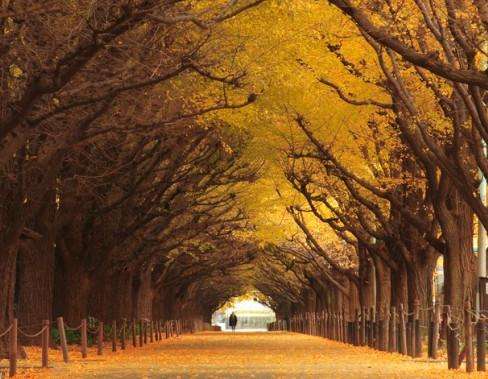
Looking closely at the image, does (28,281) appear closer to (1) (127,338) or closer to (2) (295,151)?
(2) (295,151)

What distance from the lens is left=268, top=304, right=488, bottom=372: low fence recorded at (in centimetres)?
2083

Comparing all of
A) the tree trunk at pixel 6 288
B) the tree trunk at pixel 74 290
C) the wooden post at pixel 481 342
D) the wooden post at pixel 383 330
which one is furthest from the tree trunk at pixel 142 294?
the wooden post at pixel 481 342

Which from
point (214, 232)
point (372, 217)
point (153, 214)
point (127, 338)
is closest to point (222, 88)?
point (153, 214)

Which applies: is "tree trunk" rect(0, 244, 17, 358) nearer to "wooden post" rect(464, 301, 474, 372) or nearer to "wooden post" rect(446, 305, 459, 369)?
"wooden post" rect(446, 305, 459, 369)

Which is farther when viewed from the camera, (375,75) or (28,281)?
(28,281)

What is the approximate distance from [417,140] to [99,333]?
12036 millimetres

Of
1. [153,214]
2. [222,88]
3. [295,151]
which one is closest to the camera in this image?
[222,88]

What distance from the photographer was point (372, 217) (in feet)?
129

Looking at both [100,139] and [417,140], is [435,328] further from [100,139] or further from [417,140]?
[100,139]

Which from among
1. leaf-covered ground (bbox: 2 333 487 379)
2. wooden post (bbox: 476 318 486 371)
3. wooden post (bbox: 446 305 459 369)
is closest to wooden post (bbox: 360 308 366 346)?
leaf-covered ground (bbox: 2 333 487 379)

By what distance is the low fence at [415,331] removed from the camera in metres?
20.8

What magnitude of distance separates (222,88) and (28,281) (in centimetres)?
1101

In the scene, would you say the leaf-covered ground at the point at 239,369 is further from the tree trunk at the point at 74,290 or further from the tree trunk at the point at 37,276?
the tree trunk at the point at 74,290

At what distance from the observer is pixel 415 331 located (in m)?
28.7
